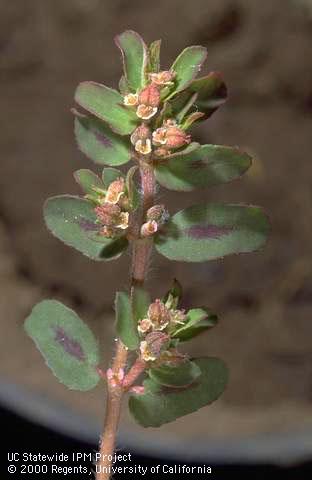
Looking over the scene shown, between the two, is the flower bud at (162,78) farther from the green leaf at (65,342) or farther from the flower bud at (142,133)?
the green leaf at (65,342)

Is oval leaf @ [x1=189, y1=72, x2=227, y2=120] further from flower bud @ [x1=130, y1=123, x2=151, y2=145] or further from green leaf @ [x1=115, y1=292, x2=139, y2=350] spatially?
green leaf @ [x1=115, y1=292, x2=139, y2=350]

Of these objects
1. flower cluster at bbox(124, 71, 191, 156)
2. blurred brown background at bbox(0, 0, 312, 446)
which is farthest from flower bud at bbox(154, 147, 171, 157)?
blurred brown background at bbox(0, 0, 312, 446)

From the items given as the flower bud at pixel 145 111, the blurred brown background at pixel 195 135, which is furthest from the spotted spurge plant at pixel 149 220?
the blurred brown background at pixel 195 135

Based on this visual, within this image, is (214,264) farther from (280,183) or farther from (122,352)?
(122,352)

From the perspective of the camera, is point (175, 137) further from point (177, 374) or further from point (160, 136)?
point (177, 374)

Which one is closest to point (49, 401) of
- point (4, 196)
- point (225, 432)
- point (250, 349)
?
point (225, 432)

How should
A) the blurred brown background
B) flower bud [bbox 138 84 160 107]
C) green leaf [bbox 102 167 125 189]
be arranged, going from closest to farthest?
flower bud [bbox 138 84 160 107], green leaf [bbox 102 167 125 189], the blurred brown background
